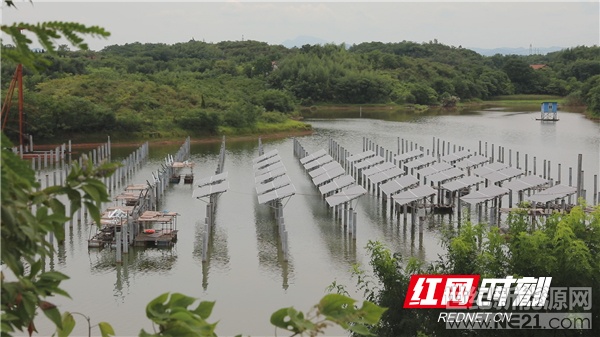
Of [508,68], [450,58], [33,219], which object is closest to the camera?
[33,219]

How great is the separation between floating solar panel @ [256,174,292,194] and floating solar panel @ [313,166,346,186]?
122 centimetres

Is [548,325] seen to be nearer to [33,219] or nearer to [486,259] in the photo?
[486,259]

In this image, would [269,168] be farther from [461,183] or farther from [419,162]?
[461,183]

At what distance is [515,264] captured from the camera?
30.6ft

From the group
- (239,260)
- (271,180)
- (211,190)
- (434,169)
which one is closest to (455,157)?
(434,169)

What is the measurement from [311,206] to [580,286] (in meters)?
11.7

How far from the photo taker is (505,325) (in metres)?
8.66

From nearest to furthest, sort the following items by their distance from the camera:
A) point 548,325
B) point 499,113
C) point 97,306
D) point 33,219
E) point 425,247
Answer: point 33,219 < point 548,325 < point 97,306 < point 425,247 < point 499,113

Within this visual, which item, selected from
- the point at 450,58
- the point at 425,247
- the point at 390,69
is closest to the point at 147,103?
the point at 425,247

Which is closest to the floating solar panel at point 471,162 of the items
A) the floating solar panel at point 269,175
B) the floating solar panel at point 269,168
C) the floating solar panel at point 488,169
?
the floating solar panel at point 488,169

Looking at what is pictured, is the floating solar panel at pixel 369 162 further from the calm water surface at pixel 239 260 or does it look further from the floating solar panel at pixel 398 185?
the floating solar panel at pixel 398 185

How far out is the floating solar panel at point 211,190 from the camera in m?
17.7

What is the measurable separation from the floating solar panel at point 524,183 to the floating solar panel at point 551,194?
560 millimetres

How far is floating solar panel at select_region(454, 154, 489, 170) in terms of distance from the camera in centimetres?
2308
